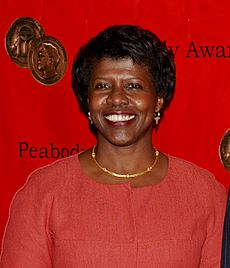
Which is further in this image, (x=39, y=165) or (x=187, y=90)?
(x=39, y=165)

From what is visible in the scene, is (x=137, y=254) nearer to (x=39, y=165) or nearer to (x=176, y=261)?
(x=176, y=261)

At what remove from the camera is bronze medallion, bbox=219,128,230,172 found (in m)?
1.83

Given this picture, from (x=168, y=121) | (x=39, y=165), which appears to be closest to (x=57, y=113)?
(x=39, y=165)

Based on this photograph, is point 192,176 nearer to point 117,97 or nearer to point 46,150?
point 117,97

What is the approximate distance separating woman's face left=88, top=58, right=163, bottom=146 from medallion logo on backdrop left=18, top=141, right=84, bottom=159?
38cm

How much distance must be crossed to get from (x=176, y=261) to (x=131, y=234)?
0.48 ft

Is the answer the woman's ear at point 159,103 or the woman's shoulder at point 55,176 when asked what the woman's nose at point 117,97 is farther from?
the woman's shoulder at point 55,176

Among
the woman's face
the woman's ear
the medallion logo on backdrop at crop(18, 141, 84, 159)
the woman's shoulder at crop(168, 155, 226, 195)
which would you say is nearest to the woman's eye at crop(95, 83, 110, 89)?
the woman's face

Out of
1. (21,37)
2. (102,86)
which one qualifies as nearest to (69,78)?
(21,37)

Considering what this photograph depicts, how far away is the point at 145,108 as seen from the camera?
4.98ft

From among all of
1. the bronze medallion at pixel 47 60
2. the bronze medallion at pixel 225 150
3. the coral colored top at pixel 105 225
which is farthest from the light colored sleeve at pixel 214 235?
the bronze medallion at pixel 47 60

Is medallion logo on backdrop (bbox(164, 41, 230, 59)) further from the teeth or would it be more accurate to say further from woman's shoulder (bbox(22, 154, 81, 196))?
woman's shoulder (bbox(22, 154, 81, 196))

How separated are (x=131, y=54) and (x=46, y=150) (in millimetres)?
559

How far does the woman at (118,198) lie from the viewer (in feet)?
4.92
